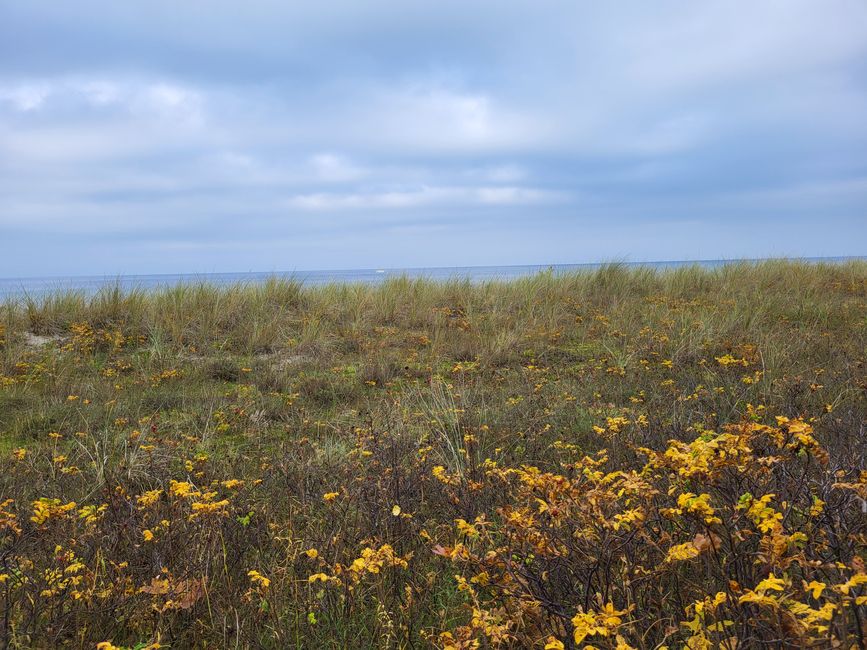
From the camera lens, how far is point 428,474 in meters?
3.67

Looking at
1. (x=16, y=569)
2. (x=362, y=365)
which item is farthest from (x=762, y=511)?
(x=362, y=365)

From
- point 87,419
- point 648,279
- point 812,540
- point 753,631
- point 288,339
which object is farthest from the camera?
point 648,279

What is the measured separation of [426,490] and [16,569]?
199 cm

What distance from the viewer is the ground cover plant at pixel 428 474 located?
185 cm

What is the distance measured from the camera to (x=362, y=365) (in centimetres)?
736

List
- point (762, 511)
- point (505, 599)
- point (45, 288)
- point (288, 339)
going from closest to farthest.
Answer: point (762, 511), point (505, 599), point (288, 339), point (45, 288)

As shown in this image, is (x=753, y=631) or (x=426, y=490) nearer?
(x=753, y=631)

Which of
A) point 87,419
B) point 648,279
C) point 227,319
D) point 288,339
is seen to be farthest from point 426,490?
point 648,279

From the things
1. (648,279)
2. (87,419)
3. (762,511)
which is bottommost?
(87,419)

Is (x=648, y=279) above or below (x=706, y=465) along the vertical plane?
above

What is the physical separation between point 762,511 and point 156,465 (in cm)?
366

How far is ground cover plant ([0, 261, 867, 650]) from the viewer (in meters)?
1.85

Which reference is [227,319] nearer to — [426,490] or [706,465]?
[426,490]

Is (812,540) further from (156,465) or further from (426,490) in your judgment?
(156,465)
